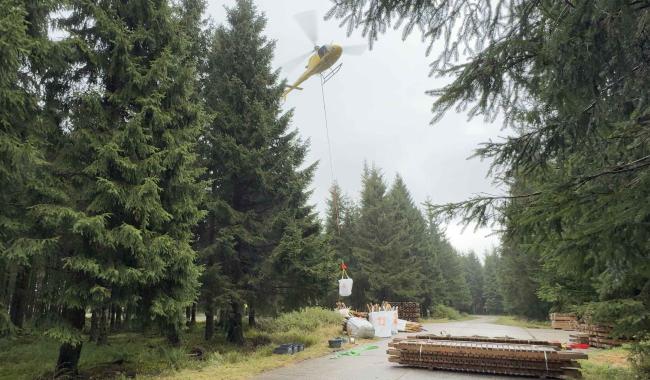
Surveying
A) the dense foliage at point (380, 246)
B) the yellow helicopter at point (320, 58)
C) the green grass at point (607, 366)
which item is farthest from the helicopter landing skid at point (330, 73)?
the green grass at point (607, 366)

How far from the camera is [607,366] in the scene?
29.2ft

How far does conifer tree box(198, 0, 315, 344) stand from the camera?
13031 mm

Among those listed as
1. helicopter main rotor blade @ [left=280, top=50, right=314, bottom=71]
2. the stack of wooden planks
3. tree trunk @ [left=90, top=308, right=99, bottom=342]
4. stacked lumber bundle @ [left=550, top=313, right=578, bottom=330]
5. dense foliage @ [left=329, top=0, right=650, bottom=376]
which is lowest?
stacked lumber bundle @ [left=550, top=313, right=578, bottom=330]

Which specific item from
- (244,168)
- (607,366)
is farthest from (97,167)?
(607,366)

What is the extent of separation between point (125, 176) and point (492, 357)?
8.72 metres

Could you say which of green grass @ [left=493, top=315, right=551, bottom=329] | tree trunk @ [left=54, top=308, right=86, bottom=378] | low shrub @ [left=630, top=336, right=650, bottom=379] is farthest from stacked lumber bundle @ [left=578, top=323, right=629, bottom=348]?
tree trunk @ [left=54, top=308, right=86, bottom=378]

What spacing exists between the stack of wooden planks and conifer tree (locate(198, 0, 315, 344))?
5409 mm

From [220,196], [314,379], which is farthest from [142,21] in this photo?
[314,379]

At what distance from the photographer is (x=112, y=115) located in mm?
8609

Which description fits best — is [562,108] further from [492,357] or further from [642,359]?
[492,357]

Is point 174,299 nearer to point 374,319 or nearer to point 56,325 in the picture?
point 56,325

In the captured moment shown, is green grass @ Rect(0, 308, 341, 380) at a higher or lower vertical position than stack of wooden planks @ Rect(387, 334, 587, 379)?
lower

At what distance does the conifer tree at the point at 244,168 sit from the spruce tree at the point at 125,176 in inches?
139

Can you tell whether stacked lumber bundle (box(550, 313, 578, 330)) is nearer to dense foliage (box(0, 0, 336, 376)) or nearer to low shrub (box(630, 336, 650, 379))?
low shrub (box(630, 336, 650, 379))
